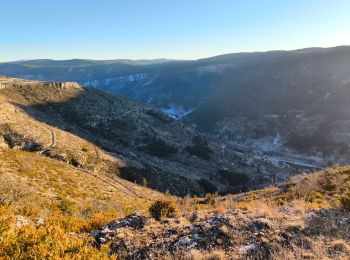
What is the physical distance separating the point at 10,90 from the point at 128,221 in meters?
91.6

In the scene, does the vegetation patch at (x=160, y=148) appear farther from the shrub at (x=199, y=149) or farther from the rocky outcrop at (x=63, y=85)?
the rocky outcrop at (x=63, y=85)

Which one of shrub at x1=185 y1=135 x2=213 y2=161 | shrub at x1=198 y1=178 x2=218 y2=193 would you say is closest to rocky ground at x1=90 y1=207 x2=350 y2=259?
shrub at x1=198 y1=178 x2=218 y2=193

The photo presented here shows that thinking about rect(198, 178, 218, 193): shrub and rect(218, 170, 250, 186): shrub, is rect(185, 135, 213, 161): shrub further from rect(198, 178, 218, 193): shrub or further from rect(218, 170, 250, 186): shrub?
rect(198, 178, 218, 193): shrub

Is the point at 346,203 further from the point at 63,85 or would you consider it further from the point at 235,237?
the point at 63,85

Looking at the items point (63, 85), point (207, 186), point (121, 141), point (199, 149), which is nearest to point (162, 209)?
point (207, 186)

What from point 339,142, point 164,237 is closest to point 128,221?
point 164,237

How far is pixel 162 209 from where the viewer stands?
14039 mm

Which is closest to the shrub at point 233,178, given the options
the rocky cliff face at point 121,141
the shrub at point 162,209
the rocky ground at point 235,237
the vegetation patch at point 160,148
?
the rocky cliff face at point 121,141

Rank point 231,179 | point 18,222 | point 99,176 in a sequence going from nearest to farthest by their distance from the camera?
point 18,222, point 99,176, point 231,179

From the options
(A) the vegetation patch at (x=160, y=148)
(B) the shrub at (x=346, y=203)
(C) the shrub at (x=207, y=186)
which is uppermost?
(B) the shrub at (x=346, y=203)

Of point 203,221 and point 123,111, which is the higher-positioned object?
point 203,221

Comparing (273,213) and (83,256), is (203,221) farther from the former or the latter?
(83,256)

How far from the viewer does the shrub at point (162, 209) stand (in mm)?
13820

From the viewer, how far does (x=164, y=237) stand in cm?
1104
